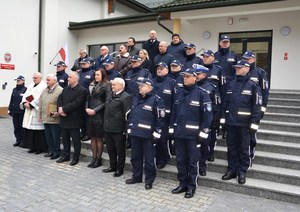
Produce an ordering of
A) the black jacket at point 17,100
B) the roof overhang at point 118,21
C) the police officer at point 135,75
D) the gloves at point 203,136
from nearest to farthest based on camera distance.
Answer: the gloves at point 203,136
the police officer at point 135,75
the black jacket at point 17,100
the roof overhang at point 118,21

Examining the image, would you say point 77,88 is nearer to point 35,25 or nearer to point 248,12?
point 248,12

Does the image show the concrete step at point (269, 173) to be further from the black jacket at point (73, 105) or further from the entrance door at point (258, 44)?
the entrance door at point (258, 44)

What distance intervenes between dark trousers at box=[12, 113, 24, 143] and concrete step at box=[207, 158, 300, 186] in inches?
205

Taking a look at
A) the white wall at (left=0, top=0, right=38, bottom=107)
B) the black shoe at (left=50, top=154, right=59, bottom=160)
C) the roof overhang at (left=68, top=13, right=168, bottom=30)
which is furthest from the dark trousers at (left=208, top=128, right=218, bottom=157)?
the white wall at (left=0, top=0, right=38, bottom=107)

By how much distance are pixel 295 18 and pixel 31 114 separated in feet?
26.5

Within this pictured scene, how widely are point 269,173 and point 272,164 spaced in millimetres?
453

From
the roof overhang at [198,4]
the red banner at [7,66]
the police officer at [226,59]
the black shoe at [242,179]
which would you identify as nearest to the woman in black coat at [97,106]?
the police officer at [226,59]

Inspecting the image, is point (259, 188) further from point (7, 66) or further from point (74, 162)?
point (7, 66)

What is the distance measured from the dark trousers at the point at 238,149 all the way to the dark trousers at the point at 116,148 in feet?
6.51

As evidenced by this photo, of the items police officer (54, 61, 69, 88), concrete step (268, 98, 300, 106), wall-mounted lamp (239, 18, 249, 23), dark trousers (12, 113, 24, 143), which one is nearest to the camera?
police officer (54, 61, 69, 88)

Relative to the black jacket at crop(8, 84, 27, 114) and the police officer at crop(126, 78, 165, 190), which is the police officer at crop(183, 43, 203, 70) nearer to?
the police officer at crop(126, 78, 165, 190)

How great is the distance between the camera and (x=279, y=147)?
20.6 feet

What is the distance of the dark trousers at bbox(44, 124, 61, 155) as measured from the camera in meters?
7.29

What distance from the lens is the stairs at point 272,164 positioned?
5.25 meters
